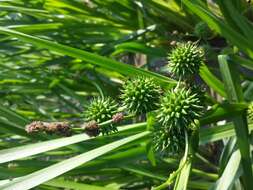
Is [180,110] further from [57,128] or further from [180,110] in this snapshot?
[57,128]

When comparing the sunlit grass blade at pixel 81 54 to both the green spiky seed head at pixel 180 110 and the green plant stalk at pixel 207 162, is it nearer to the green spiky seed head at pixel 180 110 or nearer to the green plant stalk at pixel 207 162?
the green spiky seed head at pixel 180 110

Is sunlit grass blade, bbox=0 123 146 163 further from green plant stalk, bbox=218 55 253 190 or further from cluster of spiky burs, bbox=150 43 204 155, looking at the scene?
green plant stalk, bbox=218 55 253 190

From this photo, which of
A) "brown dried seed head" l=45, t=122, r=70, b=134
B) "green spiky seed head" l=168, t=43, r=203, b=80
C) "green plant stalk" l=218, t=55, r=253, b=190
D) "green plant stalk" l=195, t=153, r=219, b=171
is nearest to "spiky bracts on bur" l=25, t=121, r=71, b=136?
"brown dried seed head" l=45, t=122, r=70, b=134

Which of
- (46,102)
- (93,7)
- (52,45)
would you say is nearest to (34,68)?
(93,7)

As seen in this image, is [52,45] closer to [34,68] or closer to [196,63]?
[196,63]

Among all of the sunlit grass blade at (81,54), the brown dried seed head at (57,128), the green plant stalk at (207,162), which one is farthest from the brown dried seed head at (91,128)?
the green plant stalk at (207,162)

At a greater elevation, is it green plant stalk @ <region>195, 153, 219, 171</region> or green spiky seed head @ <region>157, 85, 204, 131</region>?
green spiky seed head @ <region>157, 85, 204, 131</region>
